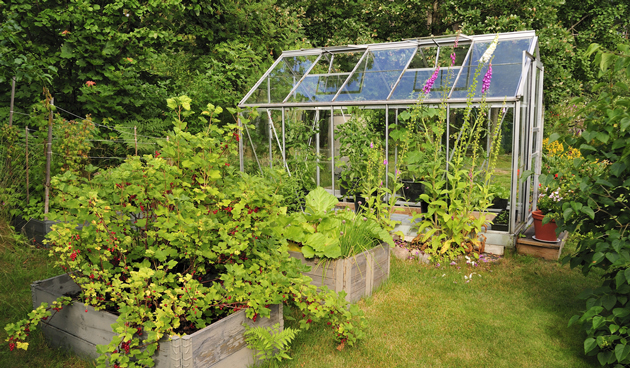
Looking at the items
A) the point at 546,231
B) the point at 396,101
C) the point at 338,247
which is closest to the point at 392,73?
the point at 396,101

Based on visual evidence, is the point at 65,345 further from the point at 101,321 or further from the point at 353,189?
the point at 353,189

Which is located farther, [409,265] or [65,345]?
[409,265]

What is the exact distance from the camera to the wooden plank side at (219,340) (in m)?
2.56

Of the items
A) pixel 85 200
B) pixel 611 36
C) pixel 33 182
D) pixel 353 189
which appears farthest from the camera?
pixel 611 36

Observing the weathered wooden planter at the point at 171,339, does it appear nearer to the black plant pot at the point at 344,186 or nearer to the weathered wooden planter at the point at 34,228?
the weathered wooden planter at the point at 34,228

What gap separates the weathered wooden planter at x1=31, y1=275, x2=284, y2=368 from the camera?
8.19ft

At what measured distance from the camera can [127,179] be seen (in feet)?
9.38

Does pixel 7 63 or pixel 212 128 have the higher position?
pixel 7 63

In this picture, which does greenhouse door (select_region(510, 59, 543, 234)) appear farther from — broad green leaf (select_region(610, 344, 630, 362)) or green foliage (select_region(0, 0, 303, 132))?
green foliage (select_region(0, 0, 303, 132))

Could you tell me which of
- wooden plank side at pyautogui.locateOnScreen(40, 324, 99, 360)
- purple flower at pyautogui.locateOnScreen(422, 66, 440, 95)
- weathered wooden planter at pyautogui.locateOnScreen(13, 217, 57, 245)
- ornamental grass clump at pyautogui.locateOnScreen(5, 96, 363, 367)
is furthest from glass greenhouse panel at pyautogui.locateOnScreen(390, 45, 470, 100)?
wooden plank side at pyautogui.locateOnScreen(40, 324, 99, 360)

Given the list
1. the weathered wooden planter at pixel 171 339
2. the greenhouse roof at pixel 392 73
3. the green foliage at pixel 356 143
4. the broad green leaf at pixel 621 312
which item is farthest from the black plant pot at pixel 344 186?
the broad green leaf at pixel 621 312

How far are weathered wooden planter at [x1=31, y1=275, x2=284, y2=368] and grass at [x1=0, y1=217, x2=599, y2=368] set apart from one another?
126 mm

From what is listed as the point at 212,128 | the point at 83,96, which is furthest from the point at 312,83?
the point at 212,128

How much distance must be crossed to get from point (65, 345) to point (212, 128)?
67.7 inches
